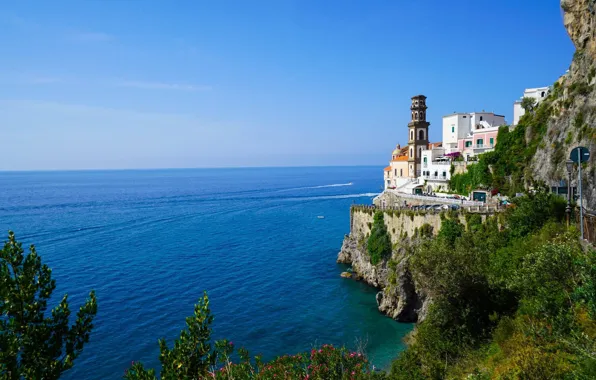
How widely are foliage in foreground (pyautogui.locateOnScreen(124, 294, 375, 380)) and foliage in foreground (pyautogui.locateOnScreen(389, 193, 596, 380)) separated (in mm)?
4822

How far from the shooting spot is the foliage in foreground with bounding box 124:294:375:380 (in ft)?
38.4

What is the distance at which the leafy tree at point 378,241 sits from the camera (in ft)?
143

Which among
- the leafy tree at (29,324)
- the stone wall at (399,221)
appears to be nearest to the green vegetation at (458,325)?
the leafy tree at (29,324)

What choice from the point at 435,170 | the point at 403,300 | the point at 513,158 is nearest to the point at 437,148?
the point at 435,170

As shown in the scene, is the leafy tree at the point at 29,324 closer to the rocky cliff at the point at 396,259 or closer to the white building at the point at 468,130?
the rocky cliff at the point at 396,259

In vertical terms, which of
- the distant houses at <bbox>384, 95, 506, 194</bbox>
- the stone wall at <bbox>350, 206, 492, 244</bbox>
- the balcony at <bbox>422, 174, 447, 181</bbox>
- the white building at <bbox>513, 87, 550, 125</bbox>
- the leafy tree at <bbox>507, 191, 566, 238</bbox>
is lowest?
the stone wall at <bbox>350, 206, 492, 244</bbox>

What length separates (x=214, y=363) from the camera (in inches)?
479

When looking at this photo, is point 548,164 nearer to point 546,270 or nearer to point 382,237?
point 382,237

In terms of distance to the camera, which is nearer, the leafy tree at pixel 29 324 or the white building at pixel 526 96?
the leafy tree at pixel 29 324

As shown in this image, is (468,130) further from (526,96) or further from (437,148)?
(526,96)

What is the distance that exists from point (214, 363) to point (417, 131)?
196ft

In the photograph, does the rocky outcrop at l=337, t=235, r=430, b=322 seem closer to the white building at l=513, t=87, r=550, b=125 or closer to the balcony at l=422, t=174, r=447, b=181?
the balcony at l=422, t=174, r=447, b=181

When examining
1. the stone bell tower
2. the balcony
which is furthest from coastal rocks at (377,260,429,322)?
the stone bell tower

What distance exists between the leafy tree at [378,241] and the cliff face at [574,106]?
49.8 ft
